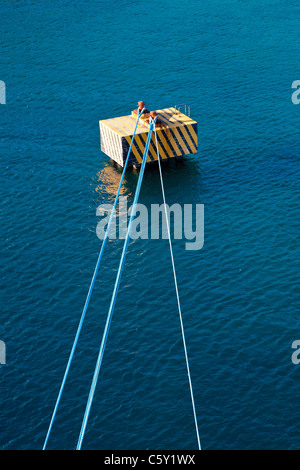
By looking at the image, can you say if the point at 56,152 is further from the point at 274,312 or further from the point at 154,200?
the point at 274,312

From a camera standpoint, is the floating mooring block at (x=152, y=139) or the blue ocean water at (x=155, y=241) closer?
the blue ocean water at (x=155, y=241)

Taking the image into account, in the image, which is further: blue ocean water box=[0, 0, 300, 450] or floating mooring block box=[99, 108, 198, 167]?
floating mooring block box=[99, 108, 198, 167]

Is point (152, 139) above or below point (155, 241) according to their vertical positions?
above

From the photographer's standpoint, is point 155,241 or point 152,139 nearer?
point 155,241
